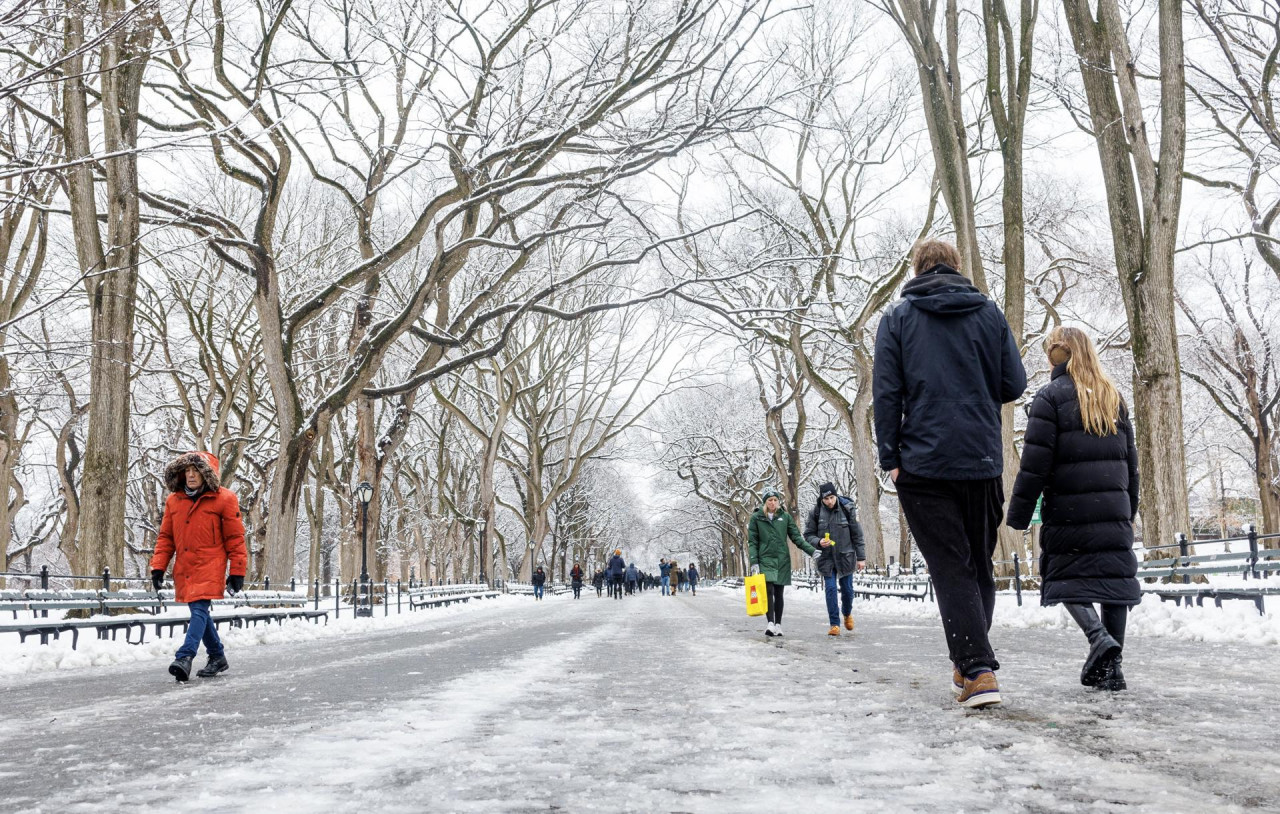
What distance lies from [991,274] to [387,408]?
20200 millimetres

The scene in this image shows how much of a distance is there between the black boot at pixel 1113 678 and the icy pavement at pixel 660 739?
0.13 metres

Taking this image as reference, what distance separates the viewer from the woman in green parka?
35.4 feet

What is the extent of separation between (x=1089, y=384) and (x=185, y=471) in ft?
20.4

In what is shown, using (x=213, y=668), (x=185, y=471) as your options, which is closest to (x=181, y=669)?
(x=213, y=668)

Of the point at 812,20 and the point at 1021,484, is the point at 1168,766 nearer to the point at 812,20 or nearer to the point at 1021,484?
the point at 1021,484

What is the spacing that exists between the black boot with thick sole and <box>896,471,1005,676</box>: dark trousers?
5.13 m

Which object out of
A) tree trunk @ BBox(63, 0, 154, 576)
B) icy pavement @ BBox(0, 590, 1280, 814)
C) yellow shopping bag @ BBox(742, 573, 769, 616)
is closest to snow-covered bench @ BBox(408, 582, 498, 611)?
tree trunk @ BBox(63, 0, 154, 576)

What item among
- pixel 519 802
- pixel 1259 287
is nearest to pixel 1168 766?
pixel 519 802

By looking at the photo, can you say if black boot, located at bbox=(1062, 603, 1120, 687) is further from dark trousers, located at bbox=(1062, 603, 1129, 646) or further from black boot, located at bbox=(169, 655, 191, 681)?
black boot, located at bbox=(169, 655, 191, 681)

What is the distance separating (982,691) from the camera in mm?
4305

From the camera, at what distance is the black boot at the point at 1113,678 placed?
492 centimetres

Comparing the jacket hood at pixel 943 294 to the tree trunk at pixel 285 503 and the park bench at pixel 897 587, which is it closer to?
the park bench at pixel 897 587

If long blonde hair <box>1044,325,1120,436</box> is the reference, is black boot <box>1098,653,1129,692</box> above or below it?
below

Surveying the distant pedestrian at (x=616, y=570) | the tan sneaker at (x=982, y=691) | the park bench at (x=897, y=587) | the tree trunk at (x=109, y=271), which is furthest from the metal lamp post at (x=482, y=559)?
the tan sneaker at (x=982, y=691)
